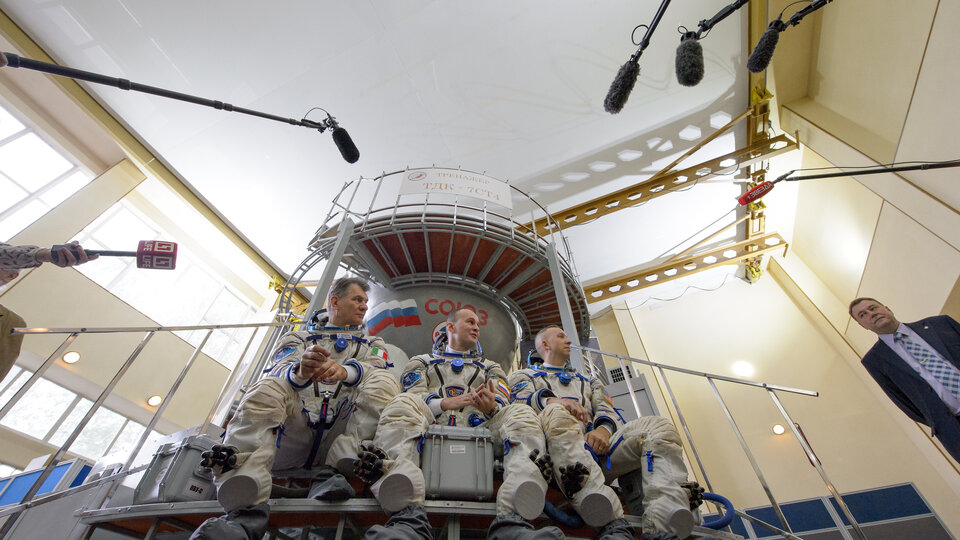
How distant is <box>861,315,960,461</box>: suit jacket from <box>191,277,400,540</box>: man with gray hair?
5.32 metres

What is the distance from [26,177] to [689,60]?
12.3 metres

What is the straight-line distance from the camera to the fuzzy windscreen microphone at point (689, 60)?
4.93m

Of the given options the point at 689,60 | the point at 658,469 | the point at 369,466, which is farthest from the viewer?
the point at 689,60

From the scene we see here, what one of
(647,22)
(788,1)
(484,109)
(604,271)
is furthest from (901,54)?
(604,271)

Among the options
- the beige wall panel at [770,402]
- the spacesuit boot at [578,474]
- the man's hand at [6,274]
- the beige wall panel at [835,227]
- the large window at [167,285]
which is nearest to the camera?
the spacesuit boot at [578,474]

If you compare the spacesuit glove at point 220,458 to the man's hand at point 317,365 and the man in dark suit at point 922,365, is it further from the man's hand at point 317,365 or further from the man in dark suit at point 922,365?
the man in dark suit at point 922,365

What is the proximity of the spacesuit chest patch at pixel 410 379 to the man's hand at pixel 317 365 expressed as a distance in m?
0.76

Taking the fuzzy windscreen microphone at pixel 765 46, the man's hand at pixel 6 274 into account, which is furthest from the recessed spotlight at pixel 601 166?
the man's hand at pixel 6 274

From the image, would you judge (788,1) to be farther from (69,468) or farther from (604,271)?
(69,468)

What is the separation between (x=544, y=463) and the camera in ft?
8.29

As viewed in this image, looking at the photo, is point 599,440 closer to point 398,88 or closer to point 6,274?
point 6,274

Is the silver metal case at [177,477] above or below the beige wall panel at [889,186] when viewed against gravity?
below

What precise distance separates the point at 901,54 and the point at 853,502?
6.89 meters

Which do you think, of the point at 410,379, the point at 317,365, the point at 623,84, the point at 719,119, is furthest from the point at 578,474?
the point at 719,119
